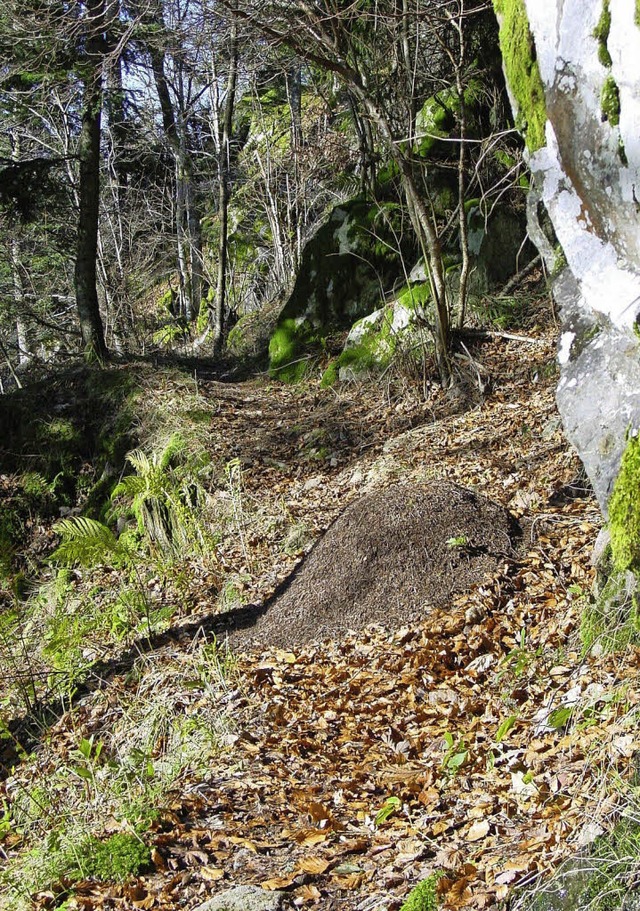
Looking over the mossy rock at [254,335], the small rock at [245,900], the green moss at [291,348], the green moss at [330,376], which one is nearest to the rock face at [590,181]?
the small rock at [245,900]

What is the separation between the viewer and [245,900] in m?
2.83

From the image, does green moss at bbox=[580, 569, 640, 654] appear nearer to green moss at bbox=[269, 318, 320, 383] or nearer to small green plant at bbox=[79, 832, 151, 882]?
small green plant at bbox=[79, 832, 151, 882]

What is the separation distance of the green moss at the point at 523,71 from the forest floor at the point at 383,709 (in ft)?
8.03

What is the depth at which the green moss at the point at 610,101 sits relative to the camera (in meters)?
2.98

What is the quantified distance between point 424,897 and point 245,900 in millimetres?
706

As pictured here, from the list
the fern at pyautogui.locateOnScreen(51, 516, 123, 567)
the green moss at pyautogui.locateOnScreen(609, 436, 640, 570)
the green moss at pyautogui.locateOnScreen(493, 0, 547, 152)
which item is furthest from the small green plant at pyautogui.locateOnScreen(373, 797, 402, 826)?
the fern at pyautogui.locateOnScreen(51, 516, 123, 567)

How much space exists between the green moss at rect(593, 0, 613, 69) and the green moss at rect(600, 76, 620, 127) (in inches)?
2.6

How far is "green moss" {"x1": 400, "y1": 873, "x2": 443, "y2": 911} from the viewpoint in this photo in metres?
2.53

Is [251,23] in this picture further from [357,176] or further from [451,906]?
[451,906]

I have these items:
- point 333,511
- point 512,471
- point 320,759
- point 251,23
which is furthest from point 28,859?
point 251,23

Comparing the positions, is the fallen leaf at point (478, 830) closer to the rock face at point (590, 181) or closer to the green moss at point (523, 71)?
the rock face at point (590, 181)

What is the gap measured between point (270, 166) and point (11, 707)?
12.4 meters

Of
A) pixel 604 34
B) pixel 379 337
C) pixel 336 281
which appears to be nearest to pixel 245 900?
pixel 604 34

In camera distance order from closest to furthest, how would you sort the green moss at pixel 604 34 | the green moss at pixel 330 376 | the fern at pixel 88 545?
the green moss at pixel 604 34
the fern at pixel 88 545
the green moss at pixel 330 376
